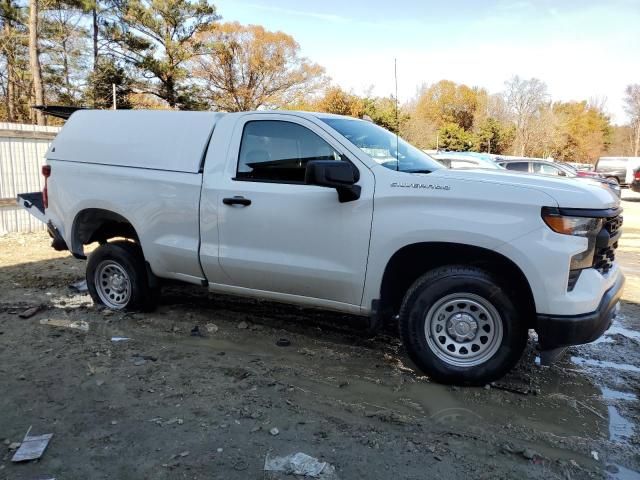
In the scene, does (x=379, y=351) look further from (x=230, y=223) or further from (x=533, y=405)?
(x=230, y=223)

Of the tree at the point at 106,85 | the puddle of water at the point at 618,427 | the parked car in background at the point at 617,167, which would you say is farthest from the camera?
the tree at the point at 106,85

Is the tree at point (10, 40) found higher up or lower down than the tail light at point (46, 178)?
higher up

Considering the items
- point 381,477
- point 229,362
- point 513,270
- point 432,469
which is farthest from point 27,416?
point 513,270

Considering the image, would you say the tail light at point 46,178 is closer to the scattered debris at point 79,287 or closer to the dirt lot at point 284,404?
the scattered debris at point 79,287

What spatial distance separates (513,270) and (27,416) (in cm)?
335

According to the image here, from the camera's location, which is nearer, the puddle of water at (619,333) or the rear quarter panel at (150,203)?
the rear quarter panel at (150,203)

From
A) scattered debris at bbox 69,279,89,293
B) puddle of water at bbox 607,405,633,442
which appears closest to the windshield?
puddle of water at bbox 607,405,633,442

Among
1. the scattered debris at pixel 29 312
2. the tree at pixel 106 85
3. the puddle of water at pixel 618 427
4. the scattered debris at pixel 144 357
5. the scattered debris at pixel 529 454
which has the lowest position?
the scattered debris at pixel 29 312

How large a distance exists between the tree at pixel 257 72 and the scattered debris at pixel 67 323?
3660 cm

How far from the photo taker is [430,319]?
3.81 metres

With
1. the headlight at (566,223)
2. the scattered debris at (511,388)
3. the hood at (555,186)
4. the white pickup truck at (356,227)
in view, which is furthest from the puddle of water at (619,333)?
the headlight at (566,223)

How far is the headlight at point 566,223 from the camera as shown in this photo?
3.37 m

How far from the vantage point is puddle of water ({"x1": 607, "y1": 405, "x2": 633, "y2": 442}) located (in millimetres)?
3242

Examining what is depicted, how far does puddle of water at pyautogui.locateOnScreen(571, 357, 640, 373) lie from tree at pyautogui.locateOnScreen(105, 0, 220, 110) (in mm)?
32554
